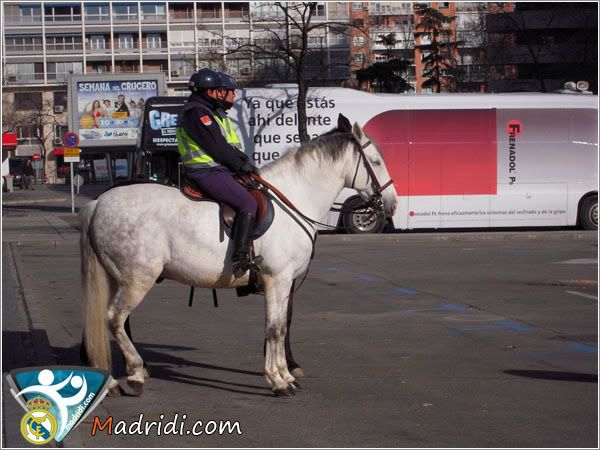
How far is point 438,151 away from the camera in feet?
93.1

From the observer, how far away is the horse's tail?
8141mm

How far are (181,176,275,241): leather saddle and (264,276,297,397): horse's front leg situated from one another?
416mm

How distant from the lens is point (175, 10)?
9919 centimetres

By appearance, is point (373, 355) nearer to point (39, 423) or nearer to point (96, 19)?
point (39, 423)

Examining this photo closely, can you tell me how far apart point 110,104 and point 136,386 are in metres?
48.3

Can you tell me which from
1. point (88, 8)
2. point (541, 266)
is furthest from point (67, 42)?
point (541, 266)

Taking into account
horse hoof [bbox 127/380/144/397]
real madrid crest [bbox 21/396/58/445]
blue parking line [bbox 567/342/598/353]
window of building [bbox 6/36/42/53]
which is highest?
window of building [bbox 6/36/42/53]

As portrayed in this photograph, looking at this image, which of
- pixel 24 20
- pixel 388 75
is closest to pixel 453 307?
pixel 388 75

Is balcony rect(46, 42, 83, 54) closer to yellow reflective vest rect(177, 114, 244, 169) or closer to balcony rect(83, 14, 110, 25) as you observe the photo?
balcony rect(83, 14, 110, 25)

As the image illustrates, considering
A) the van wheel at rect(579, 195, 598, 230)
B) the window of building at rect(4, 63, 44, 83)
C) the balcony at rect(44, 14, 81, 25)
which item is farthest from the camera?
the window of building at rect(4, 63, 44, 83)

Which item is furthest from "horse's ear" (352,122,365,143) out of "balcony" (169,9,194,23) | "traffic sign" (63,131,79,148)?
"balcony" (169,9,194,23)

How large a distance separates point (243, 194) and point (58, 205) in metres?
45.9

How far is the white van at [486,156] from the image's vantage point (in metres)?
28.2

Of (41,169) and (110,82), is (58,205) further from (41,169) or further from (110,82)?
(41,169)
